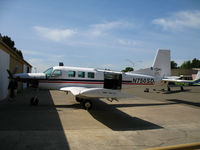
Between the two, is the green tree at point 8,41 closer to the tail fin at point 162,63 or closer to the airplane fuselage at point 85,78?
the airplane fuselage at point 85,78

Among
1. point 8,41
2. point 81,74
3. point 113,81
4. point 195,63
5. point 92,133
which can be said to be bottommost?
point 92,133

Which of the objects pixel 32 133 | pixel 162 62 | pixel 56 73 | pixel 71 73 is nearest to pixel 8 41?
pixel 56 73

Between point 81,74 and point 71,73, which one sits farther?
point 81,74

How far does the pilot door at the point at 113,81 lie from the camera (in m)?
12.0

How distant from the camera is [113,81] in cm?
1234

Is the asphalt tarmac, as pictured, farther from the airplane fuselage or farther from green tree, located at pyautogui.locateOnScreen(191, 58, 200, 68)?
green tree, located at pyautogui.locateOnScreen(191, 58, 200, 68)

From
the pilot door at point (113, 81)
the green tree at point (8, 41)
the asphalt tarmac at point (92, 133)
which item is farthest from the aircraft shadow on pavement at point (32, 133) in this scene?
the green tree at point (8, 41)

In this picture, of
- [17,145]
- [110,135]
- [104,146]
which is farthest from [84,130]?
[17,145]

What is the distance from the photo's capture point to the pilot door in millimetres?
12042

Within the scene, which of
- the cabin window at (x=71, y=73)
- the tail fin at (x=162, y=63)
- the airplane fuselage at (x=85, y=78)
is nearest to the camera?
the airplane fuselage at (x=85, y=78)

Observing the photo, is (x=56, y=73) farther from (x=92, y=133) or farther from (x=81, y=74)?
(x=92, y=133)

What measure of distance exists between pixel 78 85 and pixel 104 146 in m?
6.79

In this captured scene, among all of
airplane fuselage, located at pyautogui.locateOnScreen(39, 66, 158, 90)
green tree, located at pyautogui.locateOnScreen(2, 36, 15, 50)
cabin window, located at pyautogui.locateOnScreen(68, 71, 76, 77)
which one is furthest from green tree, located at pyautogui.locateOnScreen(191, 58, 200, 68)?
cabin window, located at pyautogui.locateOnScreen(68, 71, 76, 77)

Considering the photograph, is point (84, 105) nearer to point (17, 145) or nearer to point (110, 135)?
point (110, 135)
